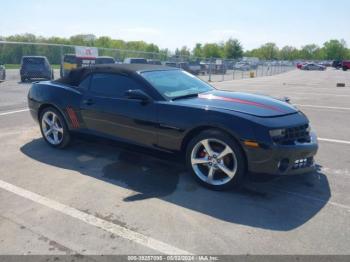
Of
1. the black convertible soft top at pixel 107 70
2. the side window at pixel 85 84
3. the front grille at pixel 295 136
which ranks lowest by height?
the front grille at pixel 295 136

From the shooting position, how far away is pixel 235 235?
10.2 feet

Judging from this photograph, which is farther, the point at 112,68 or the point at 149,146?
the point at 112,68

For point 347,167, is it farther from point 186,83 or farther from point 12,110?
point 12,110

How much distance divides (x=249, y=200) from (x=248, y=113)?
3.24ft

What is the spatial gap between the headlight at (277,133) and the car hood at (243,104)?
0.25 meters

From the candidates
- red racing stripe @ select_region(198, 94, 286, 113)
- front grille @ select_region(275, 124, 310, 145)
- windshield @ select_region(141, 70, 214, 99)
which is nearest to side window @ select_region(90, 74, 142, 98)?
windshield @ select_region(141, 70, 214, 99)

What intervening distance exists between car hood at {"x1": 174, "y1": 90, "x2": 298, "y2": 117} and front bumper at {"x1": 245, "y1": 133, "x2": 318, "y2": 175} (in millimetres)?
449

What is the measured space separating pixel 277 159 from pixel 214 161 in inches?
29.0

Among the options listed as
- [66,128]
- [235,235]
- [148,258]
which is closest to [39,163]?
[66,128]

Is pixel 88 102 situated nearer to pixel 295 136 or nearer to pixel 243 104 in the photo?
pixel 243 104

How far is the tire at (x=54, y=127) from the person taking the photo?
551cm

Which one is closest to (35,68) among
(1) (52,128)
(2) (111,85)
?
(1) (52,128)

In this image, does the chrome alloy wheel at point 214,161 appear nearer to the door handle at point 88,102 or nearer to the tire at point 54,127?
the door handle at point 88,102

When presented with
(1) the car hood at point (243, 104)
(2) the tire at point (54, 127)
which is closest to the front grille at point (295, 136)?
(1) the car hood at point (243, 104)
